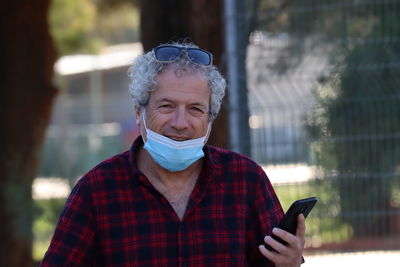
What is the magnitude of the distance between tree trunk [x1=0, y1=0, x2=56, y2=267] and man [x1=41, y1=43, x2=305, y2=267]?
5.89m

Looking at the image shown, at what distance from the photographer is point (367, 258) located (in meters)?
6.34

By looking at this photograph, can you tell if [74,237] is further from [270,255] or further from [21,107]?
[21,107]

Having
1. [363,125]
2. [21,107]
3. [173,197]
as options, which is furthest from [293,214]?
[21,107]

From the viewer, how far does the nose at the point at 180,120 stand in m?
2.99

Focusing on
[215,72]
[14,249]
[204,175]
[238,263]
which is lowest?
[14,249]

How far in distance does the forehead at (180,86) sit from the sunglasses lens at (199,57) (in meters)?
0.05

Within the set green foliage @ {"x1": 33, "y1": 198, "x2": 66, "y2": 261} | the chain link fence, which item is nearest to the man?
the chain link fence

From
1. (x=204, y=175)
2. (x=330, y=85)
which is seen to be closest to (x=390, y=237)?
(x=330, y=85)

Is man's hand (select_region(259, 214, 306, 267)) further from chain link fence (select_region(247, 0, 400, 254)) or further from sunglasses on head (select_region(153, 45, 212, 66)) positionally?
chain link fence (select_region(247, 0, 400, 254))

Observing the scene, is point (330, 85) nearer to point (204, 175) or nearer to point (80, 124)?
point (204, 175)

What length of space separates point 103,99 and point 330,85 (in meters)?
30.2

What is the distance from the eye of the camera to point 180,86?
301 cm

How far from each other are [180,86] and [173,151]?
231mm

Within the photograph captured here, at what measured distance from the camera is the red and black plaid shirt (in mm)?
2939
